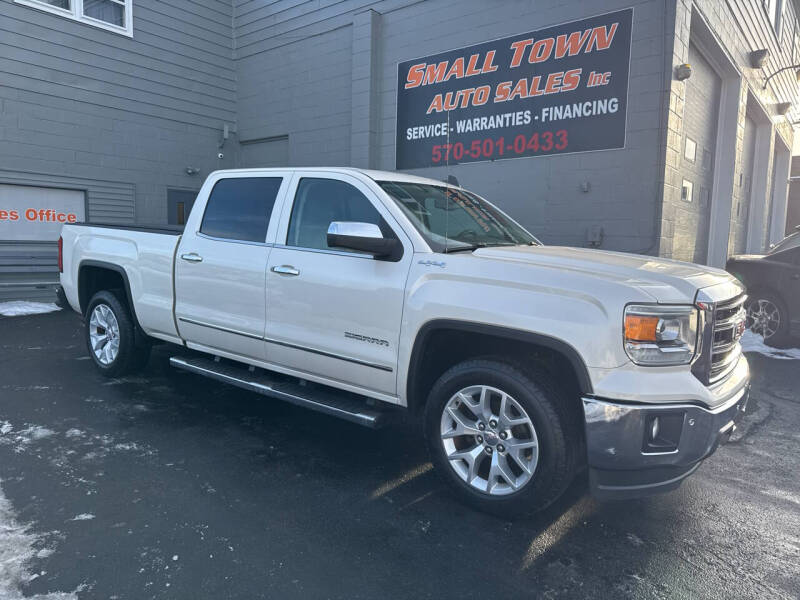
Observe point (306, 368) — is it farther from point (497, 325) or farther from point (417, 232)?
point (497, 325)

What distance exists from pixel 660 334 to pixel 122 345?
15.4 ft

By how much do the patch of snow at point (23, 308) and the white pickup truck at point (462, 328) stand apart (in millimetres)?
6165

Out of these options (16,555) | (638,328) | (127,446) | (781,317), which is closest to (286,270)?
(127,446)

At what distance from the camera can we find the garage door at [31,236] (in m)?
10.2

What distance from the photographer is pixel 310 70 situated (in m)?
12.0

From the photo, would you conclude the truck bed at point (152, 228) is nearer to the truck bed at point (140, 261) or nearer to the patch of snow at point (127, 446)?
the truck bed at point (140, 261)

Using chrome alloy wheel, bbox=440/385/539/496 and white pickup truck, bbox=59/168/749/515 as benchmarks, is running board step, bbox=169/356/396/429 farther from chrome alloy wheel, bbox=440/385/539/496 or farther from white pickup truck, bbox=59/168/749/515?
chrome alloy wheel, bbox=440/385/539/496

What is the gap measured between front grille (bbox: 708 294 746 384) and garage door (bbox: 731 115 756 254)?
461 inches

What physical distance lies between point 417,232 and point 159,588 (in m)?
2.28

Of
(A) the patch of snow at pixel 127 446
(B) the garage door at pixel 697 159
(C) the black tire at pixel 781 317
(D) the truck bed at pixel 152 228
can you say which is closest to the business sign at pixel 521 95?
(B) the garage door at pixel 697 159

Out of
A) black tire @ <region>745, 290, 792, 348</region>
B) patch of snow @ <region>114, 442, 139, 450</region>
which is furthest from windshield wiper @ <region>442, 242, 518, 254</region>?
black tire @ <region>745, 290, 792, 348</region>

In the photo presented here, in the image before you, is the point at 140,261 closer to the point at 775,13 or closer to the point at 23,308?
the point at 23,308

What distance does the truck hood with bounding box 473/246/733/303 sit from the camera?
9.45 ft

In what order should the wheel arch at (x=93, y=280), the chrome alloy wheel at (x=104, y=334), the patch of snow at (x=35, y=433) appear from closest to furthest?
the patch of snow at (x=35, y=433), the chrome alloy wheel at (x=104, y=334), the wheel arch at (x=93, y=280)
